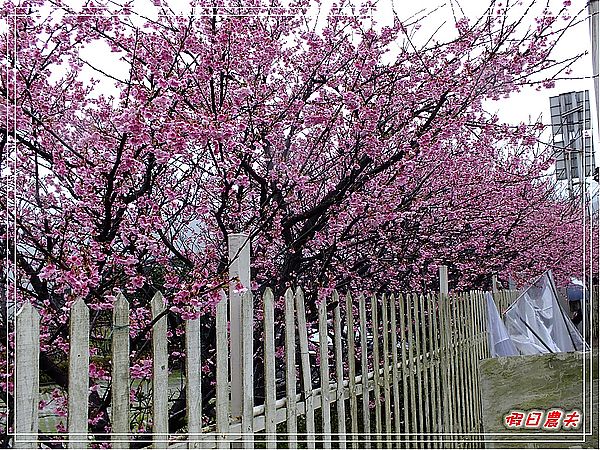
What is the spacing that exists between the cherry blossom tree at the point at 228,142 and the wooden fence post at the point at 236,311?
5 cm

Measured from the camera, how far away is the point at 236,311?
114cm

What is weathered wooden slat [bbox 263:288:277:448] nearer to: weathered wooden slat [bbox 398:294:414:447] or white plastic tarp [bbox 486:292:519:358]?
weathered wooden slat [bbox 398:294:414:447]

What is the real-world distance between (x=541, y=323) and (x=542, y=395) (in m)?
0.23

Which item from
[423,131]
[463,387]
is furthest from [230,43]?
[463,387]

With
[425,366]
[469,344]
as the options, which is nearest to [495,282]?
[469,344]

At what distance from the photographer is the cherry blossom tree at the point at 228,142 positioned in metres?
1.40

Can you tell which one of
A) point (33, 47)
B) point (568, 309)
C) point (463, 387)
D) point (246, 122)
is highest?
point (33, 47)

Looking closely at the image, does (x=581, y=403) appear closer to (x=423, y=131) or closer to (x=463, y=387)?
(x=423, y=131)

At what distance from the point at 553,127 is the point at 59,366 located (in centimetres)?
121

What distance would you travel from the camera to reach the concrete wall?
1.29 meters

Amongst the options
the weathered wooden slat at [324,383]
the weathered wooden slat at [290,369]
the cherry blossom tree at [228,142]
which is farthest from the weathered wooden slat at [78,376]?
the weathered wooden slat at [324,383]

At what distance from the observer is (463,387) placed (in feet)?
7.14

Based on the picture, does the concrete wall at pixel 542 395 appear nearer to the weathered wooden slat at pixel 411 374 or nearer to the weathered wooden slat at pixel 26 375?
the weathered wooden slat at pixel 411 374

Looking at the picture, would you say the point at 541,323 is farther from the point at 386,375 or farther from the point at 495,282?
the point at 495,282
